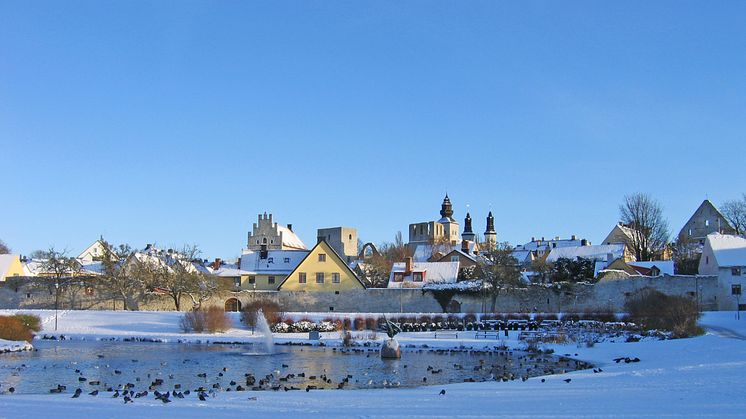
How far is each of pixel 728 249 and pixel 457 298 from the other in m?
16.8

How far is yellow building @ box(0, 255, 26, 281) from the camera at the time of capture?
5747 centimetres

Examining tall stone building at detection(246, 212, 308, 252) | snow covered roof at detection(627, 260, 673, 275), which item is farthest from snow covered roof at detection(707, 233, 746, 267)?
tall stone building at detection(246, 212, 308, 252)

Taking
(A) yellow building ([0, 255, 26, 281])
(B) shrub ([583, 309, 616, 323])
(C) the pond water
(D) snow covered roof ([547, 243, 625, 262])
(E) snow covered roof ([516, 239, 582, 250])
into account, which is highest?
(E) snow covered roof ([516, 239, 582, 250])

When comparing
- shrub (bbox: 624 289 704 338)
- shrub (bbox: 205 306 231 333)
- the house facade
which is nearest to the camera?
shrub (bbox: 624 289 704 338)

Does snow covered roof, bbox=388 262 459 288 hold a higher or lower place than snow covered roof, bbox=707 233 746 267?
lower

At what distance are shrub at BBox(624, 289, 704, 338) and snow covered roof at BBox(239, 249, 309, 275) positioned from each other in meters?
28.4

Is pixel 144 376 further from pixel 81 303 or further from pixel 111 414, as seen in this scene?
pixel 81 303

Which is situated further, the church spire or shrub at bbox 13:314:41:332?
the church spire

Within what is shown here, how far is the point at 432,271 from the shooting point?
172 ft

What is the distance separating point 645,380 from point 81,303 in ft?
142

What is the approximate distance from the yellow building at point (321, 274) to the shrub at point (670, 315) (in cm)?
2067

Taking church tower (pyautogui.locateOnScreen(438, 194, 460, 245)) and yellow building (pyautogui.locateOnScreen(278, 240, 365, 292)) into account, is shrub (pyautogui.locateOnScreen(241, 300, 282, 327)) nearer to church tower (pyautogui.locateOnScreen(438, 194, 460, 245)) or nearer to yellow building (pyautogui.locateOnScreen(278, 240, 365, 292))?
yellow building (pyautogui.locateOnScreen(278, 240, 365, 292))

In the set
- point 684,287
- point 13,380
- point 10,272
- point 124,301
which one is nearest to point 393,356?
point 13,380

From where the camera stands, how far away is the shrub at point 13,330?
31203mm
